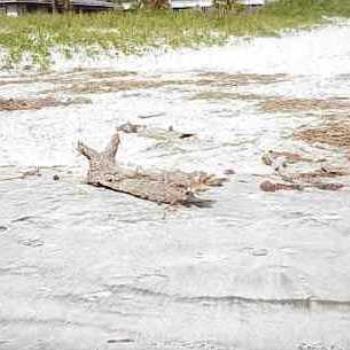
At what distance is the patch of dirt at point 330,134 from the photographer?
669 cm

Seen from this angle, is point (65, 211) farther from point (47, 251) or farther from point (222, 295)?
point (222, 295)

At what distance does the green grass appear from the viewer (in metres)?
19.8

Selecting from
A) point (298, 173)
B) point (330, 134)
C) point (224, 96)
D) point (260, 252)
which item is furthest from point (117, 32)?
point (260, 252)

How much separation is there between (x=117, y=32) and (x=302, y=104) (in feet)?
47.0

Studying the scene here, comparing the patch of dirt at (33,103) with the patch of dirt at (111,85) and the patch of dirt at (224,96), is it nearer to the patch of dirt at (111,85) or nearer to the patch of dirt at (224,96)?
the patch of dirt at (111,85)

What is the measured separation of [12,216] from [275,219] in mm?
1786

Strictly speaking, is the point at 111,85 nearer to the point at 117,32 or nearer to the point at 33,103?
the point at 33,103

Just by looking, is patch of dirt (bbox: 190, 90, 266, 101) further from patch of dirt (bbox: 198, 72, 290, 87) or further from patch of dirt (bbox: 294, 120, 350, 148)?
patch of dirt (bbox: 294, 120, 350, 148)

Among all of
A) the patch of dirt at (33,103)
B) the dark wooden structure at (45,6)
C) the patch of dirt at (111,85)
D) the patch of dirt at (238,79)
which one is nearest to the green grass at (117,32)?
the patch of dirt at (111,85)

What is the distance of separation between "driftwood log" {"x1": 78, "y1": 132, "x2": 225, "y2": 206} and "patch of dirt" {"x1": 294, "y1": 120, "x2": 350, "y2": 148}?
1.85m

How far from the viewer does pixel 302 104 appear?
9.56 meters

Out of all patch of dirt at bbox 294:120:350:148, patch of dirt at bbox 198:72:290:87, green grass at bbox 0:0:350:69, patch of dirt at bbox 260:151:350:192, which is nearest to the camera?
patch of dirt at bbox 260:151:350:192

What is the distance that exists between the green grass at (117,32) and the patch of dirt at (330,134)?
40.6ft

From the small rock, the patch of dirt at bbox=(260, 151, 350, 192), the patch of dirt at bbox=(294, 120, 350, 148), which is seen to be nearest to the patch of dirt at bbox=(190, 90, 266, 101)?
the patch of dirt at bbox=(294, 120, 350, 148)
